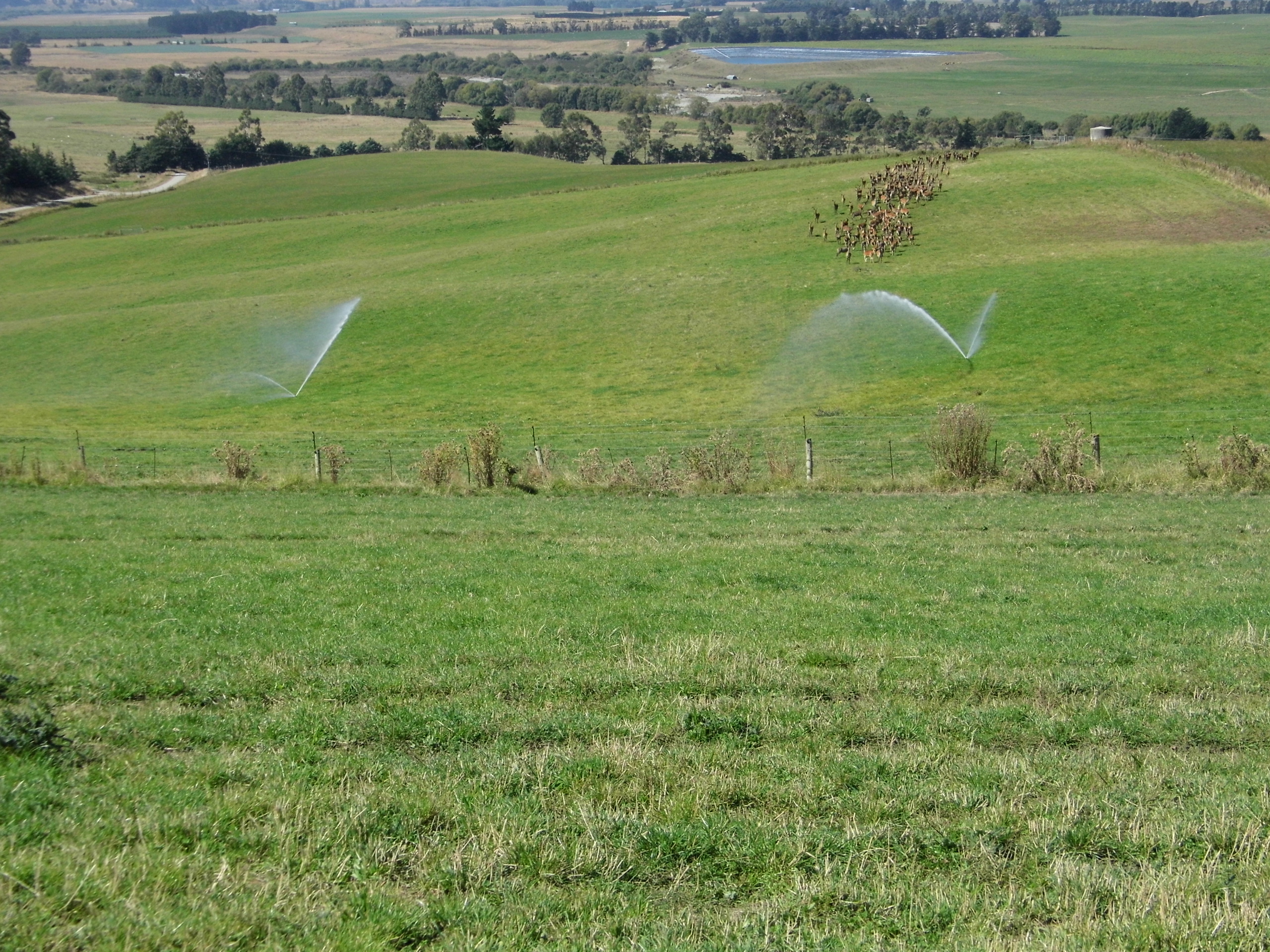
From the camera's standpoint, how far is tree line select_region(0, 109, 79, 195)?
109m

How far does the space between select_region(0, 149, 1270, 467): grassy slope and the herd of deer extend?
1421 millimetres

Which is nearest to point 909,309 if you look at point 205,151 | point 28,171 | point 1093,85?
point 28,171

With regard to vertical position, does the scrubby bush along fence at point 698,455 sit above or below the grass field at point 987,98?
below

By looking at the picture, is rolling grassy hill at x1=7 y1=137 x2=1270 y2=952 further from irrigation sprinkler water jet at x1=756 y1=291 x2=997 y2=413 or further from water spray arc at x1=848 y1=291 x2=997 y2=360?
water spray arc at x1=848 y1=291 x2=997 y2=360

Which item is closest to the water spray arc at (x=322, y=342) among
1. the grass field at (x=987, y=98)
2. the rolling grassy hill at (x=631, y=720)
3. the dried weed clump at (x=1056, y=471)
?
the rolling grassy hill at (x=631, y=720)

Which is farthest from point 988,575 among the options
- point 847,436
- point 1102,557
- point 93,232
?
point 93,232

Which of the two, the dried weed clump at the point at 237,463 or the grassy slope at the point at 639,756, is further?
the dried weed clump at the point at 237,463

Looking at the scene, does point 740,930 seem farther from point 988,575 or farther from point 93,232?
point 93,232

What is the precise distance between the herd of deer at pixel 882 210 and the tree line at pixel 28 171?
82570 mm

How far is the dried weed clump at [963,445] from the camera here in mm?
25766

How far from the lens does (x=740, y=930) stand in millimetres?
5391

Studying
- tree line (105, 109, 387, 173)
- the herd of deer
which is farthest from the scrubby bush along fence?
tree line (105, 109, 387, 173)

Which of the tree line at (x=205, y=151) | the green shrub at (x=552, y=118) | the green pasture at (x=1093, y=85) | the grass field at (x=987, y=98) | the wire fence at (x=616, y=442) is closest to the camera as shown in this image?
the wire fence at (x=616, y=442)

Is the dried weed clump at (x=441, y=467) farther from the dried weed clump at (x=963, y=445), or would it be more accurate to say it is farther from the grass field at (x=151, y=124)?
the grass field at (x=151, y=124)
